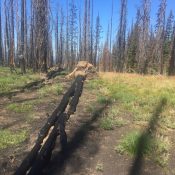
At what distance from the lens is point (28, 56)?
133 ft

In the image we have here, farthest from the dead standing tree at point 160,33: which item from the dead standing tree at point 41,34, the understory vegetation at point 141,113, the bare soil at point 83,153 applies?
the bare soil at point 83,153

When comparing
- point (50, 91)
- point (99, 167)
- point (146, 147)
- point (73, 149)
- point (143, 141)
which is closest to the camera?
point (99, 167)

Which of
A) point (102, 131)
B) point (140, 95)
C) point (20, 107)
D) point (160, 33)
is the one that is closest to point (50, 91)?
point (20, 107)

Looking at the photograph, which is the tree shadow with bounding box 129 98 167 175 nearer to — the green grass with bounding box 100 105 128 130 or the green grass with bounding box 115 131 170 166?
the green grass with bounding box 115 131 170 166

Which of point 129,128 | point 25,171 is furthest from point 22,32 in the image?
point 25,171

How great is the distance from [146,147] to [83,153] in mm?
1250

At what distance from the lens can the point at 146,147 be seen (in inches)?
274

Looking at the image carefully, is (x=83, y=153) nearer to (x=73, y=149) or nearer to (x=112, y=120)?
(x=73, y=149)

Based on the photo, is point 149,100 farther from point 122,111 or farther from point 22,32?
point 22,32

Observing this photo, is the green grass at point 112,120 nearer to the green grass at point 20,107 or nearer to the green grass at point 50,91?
the green grass at point 20,107

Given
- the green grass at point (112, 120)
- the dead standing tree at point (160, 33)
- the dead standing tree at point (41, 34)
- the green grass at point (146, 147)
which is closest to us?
the green grass at point (146, 147)

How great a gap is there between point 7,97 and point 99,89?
3.80m

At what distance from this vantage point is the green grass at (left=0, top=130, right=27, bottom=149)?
23.1ft

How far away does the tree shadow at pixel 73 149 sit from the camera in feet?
19.7
